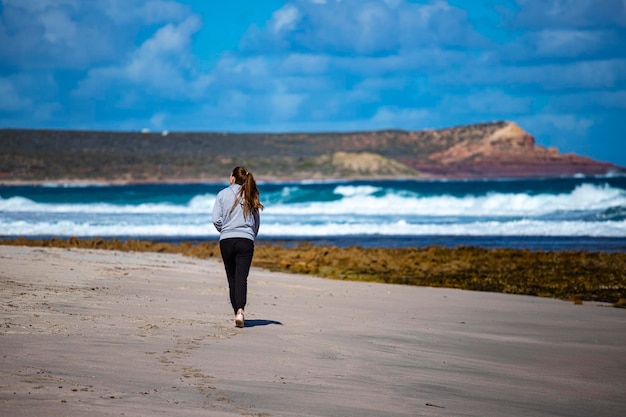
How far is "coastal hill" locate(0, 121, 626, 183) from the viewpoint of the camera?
125 meters

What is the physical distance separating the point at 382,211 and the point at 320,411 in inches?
1800

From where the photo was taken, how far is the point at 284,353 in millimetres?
7473

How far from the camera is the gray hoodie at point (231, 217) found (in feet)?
28.7

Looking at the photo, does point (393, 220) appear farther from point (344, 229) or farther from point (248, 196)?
point (248, 196)

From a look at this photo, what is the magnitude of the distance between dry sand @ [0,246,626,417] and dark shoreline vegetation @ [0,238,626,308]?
2836 millimetres

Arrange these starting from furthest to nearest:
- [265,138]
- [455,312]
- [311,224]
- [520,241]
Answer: [265,138] < [311,224] < [520,241] < [455,312]

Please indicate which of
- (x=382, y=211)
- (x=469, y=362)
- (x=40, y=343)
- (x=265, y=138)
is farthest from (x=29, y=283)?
(x=265, y=138)

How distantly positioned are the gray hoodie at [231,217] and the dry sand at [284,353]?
94 cm

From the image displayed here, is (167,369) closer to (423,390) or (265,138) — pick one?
(423,390)

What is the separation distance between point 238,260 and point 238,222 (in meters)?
0.38

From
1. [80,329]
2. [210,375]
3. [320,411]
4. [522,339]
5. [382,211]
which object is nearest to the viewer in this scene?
[320,411]

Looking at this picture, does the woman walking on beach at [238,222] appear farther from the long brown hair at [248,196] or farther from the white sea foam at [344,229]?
the white sea foam at [344,229]

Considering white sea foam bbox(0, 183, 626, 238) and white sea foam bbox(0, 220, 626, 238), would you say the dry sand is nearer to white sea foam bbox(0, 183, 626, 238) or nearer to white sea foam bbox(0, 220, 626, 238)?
white sea foam bbox(0, 220, 626, 238)

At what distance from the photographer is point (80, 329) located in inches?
295
